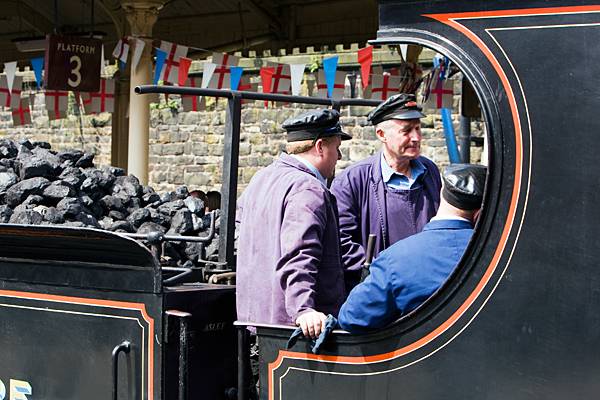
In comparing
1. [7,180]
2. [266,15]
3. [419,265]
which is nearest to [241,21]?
[266,15]

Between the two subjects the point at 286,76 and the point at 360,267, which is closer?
the point at 360,267

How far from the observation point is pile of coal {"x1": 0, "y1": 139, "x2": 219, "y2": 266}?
6.16 meters

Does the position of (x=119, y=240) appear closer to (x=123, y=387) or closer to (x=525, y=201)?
(x=123, y=387)

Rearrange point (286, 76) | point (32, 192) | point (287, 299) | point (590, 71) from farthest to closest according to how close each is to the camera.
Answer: point (286, 76) → point (32, 192) → point (287, 299) → point (590, 71)

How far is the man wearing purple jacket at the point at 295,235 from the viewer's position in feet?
10.5

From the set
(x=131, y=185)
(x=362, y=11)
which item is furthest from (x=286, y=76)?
(x=362, y=11)

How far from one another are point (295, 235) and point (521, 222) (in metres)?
0.84

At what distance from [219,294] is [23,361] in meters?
0.73

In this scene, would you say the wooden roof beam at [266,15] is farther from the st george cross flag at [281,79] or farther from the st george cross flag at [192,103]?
the st george cross flag at [281,79]

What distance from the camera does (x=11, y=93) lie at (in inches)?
564

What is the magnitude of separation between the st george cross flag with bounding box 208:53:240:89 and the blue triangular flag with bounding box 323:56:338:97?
112 cm

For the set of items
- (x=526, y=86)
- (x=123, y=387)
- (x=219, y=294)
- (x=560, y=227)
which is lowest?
(x=123, y=387)

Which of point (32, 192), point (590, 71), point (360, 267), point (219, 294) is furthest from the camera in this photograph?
point (32, 192)

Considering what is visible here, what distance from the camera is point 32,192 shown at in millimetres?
6531
